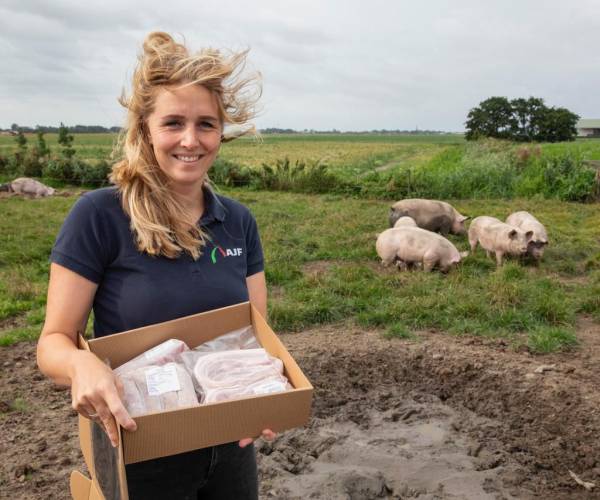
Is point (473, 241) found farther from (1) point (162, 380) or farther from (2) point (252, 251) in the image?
(1) point (162, 380)

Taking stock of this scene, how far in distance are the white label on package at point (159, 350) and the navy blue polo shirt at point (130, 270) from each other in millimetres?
100

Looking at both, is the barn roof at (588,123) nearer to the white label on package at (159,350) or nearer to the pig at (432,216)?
the pig at (432,216)

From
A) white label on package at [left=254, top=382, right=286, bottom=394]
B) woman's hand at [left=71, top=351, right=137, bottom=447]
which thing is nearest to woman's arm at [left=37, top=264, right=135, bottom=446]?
woman's hand at [left=71, top=351, right=137, bottom=447]

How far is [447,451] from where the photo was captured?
3709mm

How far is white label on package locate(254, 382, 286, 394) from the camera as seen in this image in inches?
64.4

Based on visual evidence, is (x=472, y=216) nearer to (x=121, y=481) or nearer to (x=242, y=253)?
(x=242, y=253)

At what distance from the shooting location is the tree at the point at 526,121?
45.3m

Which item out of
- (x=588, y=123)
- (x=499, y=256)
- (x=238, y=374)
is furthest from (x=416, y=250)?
(x=588, y=123)

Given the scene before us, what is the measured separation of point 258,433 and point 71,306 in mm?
661

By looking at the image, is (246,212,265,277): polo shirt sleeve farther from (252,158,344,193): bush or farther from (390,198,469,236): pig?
(252,158,344,193): bush

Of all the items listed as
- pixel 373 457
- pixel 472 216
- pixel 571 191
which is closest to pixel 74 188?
pixel 472 216

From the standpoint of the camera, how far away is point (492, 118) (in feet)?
159

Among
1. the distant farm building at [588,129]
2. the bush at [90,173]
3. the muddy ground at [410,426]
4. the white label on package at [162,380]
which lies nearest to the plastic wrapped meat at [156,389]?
the white label on package at [162,380]

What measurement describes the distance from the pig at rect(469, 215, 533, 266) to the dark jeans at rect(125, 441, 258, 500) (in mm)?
6529
